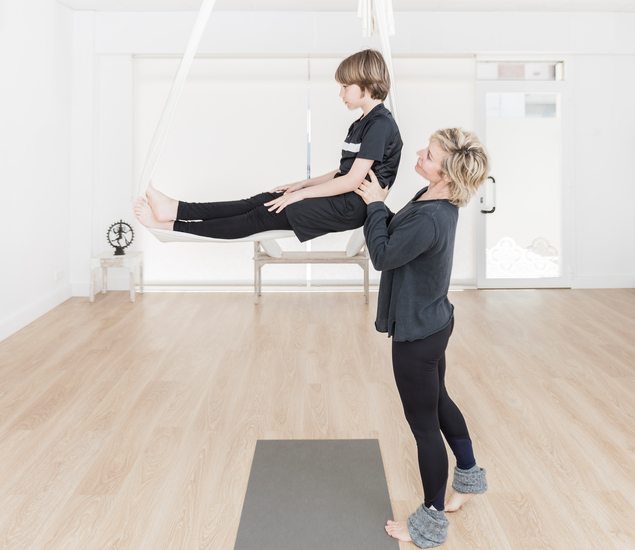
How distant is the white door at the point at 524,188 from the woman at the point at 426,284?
4262 millimetres

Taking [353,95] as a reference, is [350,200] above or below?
below

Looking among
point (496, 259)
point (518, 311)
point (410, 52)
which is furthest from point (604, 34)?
point (518, 311)

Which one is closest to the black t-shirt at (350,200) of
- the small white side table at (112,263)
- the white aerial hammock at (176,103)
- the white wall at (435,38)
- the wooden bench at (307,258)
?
the white aerial hammock at (176,103)

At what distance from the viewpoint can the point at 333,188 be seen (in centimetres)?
204

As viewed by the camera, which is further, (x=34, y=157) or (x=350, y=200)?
(x=34, y=157)

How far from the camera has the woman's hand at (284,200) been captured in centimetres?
210

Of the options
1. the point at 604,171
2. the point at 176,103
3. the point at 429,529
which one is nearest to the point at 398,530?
the point at 429,529

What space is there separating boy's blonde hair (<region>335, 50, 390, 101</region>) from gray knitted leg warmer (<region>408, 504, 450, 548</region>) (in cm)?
140

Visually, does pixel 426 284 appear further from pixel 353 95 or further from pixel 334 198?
pixel 353 95

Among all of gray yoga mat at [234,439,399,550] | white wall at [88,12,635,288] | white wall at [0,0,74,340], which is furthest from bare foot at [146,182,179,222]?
white wall at [88,12,635,288]

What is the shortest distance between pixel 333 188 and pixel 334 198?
0.05m

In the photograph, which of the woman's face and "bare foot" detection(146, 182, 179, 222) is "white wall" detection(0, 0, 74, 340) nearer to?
"bare foot" detection(146, 182, 179, 222)

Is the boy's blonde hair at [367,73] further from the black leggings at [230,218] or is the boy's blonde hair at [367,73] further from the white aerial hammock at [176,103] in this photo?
the black leggings at [230,218]

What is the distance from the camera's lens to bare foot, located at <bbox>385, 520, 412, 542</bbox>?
1873 mm
